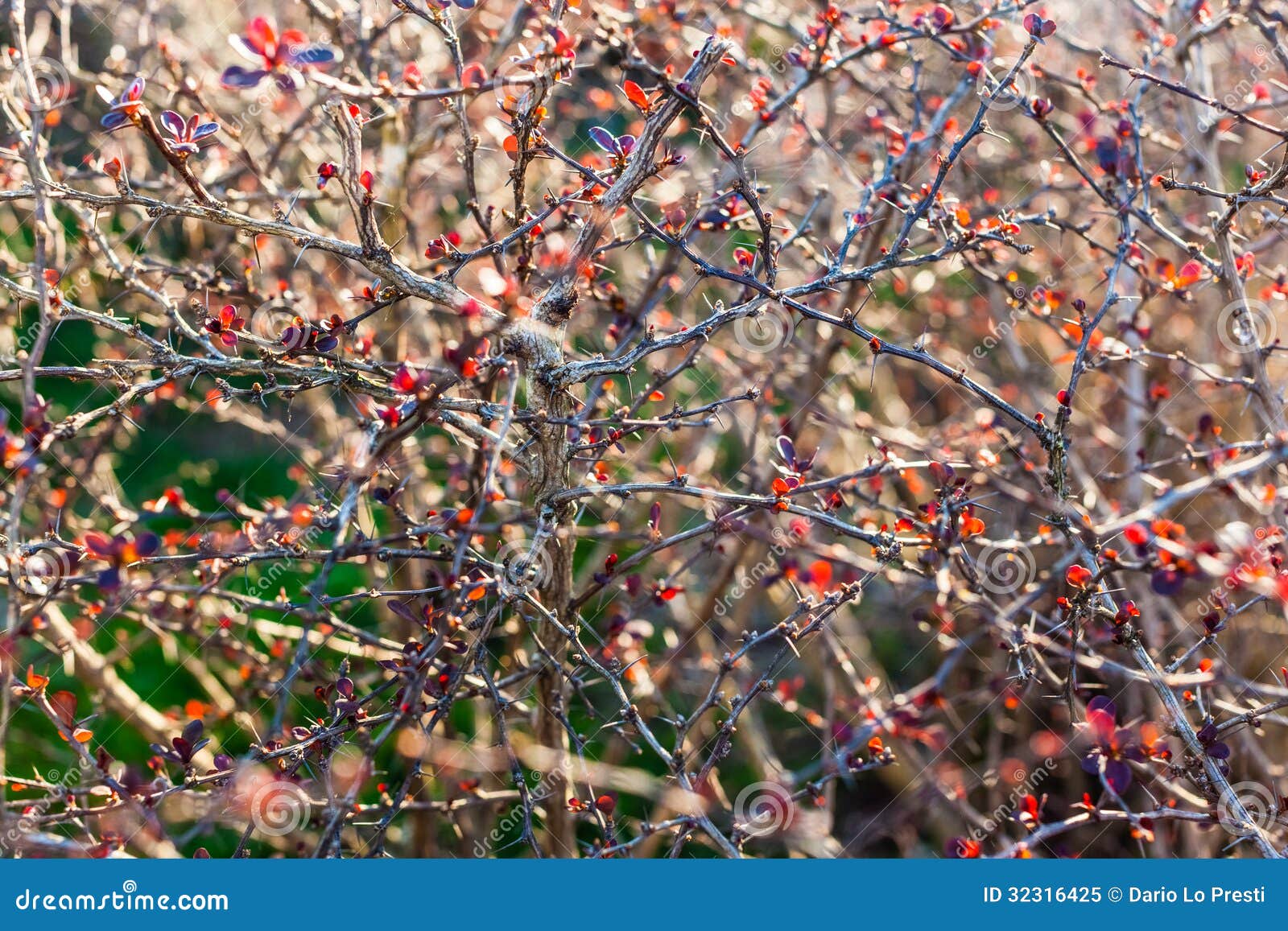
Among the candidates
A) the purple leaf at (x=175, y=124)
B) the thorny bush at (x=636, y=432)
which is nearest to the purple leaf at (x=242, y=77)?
the thorny bush at (x=636, y=432)

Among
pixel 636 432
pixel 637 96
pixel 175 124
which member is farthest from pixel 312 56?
pixel 636 432

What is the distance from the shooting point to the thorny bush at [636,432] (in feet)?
6.75

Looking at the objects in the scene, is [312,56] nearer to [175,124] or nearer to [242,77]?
[242,77]

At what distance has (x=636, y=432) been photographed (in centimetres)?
233

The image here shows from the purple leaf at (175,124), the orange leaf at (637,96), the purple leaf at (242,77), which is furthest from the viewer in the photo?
the orange leaf at (637,96)

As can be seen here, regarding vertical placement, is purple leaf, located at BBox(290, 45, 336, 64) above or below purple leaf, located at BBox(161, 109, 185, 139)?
below

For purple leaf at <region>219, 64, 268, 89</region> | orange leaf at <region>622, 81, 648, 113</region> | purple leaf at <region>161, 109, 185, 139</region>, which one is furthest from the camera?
orange leaf at <region>622, 81, 648, 113</region>

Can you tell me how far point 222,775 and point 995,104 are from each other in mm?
2753

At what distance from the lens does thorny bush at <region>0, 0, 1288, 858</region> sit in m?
2.06

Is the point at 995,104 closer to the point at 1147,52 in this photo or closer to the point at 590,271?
the point at 1147,52

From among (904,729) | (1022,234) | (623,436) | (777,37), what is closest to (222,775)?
(623,436)

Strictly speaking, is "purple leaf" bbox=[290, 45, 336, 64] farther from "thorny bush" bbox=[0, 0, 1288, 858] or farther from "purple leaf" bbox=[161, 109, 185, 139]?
"purple leaf" bbox=[161, 109, 185, 139]

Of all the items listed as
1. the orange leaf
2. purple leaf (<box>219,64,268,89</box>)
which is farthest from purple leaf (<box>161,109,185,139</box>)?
the orange leaf

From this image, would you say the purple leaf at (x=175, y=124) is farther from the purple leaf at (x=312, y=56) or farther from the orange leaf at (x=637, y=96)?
the orange leaf at (x=637, y=96)
